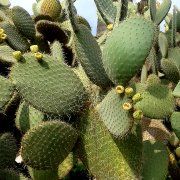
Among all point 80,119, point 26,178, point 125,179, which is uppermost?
point 80,119

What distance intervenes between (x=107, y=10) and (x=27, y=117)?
581mm

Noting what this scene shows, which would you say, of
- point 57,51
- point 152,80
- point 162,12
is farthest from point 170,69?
point 57,51

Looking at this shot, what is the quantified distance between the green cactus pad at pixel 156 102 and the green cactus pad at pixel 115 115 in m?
0.27

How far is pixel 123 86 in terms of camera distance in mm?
1609

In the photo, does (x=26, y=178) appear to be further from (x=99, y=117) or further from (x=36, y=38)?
(x=36, y=38)

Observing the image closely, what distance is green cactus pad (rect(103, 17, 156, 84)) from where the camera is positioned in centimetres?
154

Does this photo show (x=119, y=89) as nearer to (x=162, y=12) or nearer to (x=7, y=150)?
(x=7, y=150)

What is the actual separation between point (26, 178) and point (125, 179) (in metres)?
0.44

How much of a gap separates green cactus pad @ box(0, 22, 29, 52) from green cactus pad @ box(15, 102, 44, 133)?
40 cm

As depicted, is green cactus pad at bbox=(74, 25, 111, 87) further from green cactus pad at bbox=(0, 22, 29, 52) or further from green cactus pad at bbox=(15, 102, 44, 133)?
green cactus pad at bbox=(0, 22, 29, 52)

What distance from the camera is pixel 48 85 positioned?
1668mm

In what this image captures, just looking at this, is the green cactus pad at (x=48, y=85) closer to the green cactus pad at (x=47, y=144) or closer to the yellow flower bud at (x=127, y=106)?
the green cactus pad at (x=47, y=144)

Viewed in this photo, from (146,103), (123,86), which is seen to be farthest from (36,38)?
(123,86)

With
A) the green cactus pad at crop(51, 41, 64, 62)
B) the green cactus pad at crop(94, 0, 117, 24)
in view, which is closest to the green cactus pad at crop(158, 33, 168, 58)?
the green cactus pad at crop(94, 0, 117, 24)
